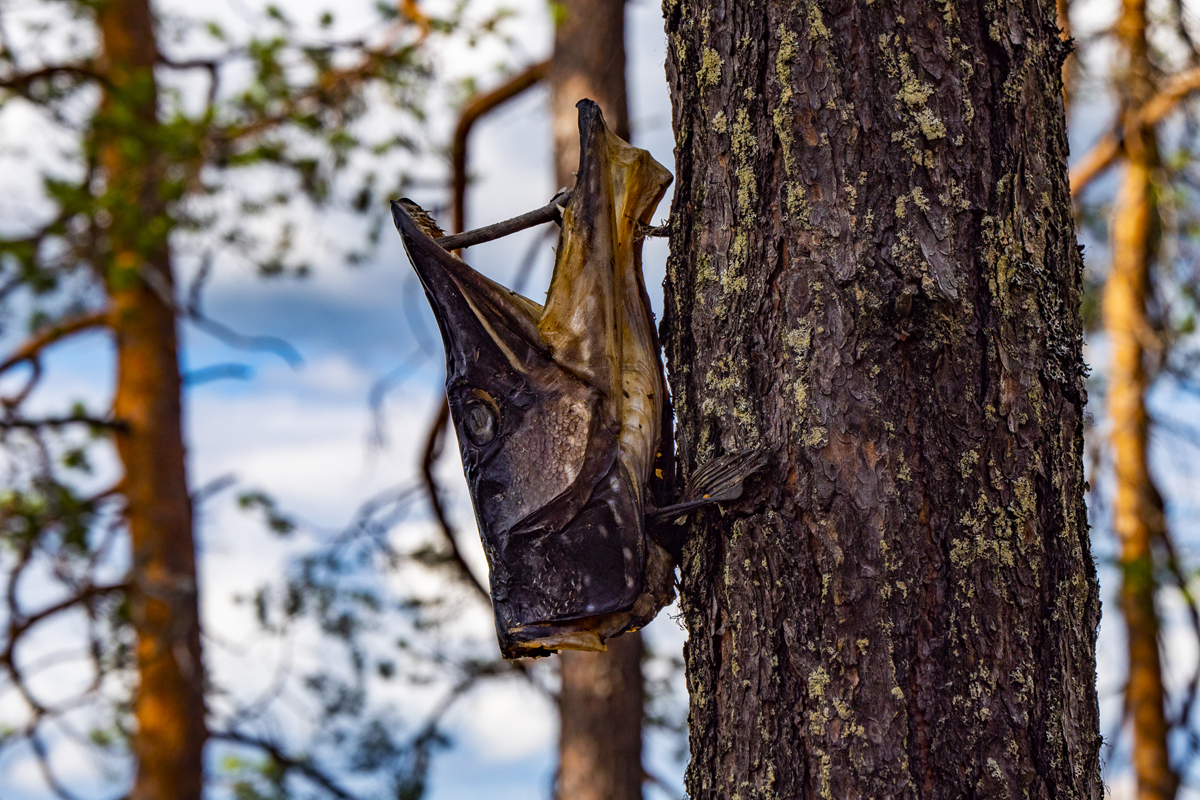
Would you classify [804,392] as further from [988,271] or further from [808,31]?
[808,31]

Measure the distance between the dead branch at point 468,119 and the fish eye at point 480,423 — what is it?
474 cm

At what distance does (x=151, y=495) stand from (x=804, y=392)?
297 inches

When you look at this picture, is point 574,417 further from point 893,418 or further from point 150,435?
point 150,435

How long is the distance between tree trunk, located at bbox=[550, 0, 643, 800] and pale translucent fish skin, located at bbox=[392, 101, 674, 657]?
3.42 m

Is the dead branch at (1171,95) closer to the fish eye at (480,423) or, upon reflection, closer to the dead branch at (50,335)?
the fish eye at (480,423)

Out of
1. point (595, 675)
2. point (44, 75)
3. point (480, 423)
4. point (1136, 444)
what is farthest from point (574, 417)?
point (44, 75)

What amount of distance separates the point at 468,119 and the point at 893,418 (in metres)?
5.38

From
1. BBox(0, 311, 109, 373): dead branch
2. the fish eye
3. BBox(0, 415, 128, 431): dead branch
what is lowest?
the fish eye

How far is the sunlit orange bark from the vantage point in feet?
23.9

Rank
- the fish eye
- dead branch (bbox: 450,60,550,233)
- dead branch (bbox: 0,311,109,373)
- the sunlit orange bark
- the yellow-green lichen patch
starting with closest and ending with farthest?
the yellow-green lichen patch → the fish eye → dead branch (bbox: 450,60,550,233) → the sunlit orange bark → dead branch (bbox: 0,311,109,373)

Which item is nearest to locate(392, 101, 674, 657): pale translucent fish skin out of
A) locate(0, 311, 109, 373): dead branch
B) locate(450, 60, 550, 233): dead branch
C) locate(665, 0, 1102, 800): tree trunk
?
locate(665, 0, 1102, 800): tree trunk

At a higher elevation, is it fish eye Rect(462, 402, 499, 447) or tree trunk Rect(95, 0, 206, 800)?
tree trunk Rect(95, 0, 206, 800)

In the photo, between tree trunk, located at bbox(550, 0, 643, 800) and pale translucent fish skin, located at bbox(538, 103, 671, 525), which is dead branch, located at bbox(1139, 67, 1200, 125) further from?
pale translucent fish skin, located at bbox(538, 103, 671, 525)

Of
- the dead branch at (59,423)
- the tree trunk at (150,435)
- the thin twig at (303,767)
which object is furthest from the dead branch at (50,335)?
the thin twig at (303,767)
